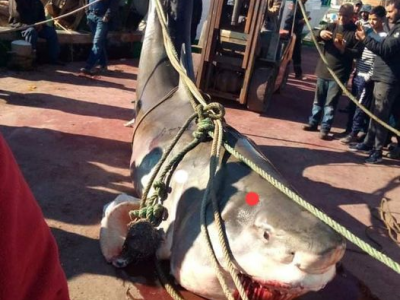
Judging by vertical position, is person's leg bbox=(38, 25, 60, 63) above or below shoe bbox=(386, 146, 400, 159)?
above

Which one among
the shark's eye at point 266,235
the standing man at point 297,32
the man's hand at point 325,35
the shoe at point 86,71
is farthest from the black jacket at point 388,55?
the standing man at point 297,32

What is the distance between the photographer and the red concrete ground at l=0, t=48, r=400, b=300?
8.87 ft

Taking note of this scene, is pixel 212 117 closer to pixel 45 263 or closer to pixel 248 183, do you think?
pixel 248 183

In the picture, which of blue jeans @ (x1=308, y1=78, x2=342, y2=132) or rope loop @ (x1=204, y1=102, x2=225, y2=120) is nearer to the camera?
rope loop @ (x1=204, y1=102, x2=225, y2=120)

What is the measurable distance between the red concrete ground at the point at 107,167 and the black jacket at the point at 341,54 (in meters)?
0.87

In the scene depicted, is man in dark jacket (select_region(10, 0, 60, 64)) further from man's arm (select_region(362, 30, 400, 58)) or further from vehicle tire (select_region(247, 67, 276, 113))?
man's arm (select_region(362, 30, 400, 58))

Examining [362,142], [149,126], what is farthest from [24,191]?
[362,142]

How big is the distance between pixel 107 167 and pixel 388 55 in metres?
3.21

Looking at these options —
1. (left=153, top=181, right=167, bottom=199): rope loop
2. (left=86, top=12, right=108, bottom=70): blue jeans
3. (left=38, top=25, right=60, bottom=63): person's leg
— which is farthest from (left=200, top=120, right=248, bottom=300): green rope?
(left=38, top=25, right=60, bottom=63): person's leg

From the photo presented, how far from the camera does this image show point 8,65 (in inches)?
265

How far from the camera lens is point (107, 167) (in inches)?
156

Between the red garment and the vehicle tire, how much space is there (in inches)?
220

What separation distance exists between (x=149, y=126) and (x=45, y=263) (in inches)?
99.0

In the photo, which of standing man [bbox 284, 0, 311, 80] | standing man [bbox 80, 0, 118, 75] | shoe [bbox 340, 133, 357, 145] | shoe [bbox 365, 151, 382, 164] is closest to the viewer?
shoe [bbox 365, 151, 382, 164]
